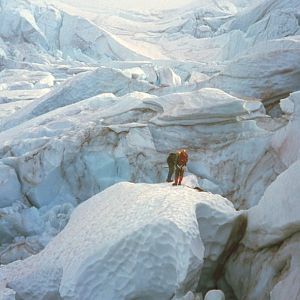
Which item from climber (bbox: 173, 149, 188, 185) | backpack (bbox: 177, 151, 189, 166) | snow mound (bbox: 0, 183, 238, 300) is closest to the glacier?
snow mound (bbox: 0, 183, 238, 300)

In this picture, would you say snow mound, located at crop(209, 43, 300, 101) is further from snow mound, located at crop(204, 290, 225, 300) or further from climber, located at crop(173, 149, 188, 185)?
snow mound, located at crop(204, 290, 225, 300)

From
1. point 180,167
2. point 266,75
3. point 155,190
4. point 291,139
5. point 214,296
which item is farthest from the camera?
point 266,75

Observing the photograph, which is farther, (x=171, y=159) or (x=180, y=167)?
(x=171, y=159)

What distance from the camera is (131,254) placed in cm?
419

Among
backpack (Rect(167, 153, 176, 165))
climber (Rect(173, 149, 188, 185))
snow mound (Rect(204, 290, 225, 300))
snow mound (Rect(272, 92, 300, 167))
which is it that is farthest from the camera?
snow mound (Rect(272, 92, 300, 167))

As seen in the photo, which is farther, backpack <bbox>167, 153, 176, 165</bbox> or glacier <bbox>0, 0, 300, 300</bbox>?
backpack <bbox>167, 153, 176, 165</bbox>

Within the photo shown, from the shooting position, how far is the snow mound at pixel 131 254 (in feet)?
13.5

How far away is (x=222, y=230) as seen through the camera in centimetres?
474

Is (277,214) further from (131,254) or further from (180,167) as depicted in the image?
(180,167)

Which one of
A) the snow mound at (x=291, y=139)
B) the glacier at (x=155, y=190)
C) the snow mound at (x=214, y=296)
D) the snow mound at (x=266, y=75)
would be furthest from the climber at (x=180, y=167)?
the snow mound at (x=266, y=75)

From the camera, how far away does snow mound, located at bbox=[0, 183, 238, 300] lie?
4.11 m

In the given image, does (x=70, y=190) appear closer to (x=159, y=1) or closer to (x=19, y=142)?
(x=19, y=142)

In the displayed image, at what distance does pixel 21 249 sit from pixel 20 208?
1.25m

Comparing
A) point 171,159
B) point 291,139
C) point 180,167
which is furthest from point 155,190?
point 291,139
